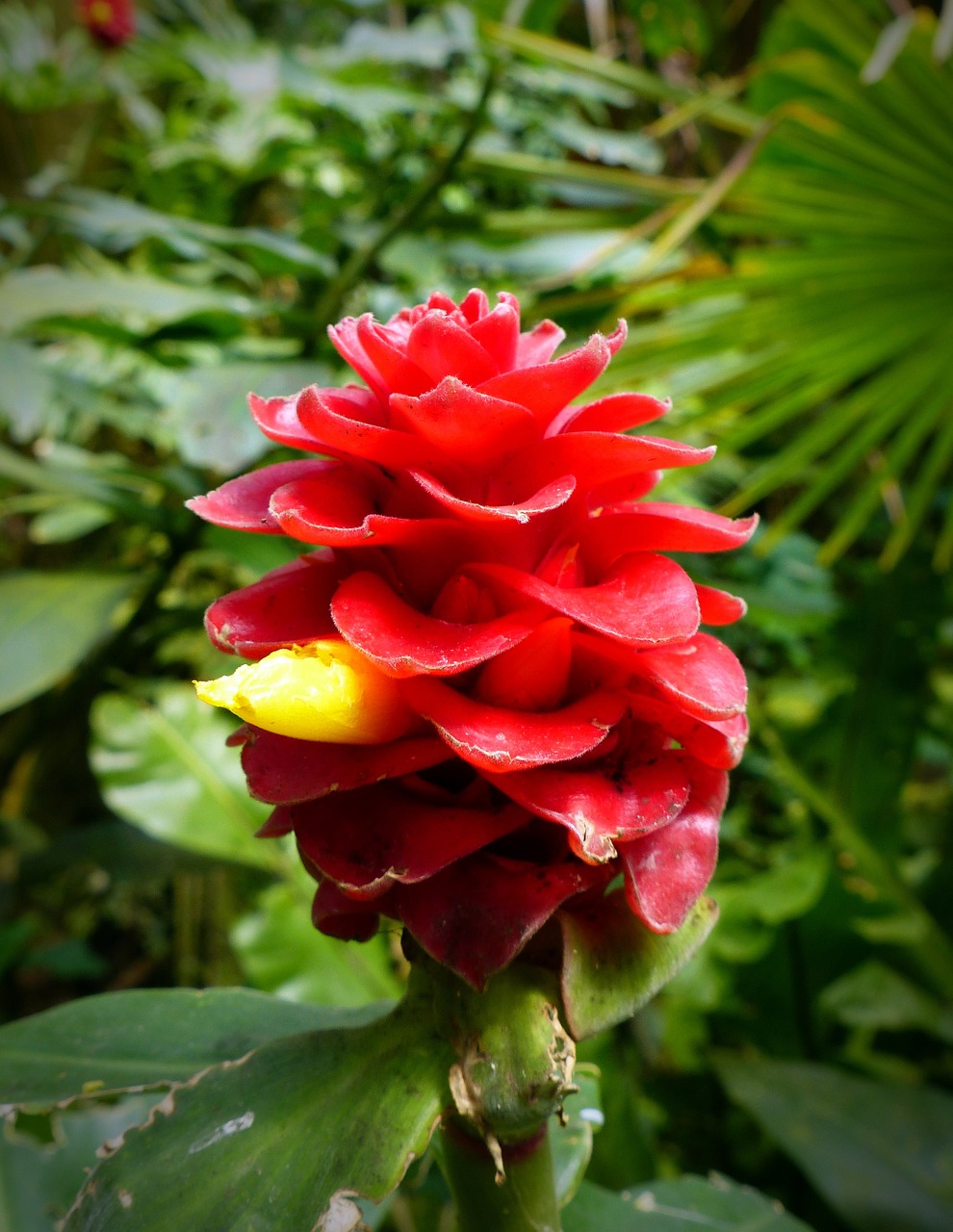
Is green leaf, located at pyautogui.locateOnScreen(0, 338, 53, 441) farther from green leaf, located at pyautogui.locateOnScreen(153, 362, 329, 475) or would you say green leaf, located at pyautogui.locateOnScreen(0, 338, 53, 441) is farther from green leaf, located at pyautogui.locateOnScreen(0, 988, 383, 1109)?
green leaf, located at pyautogui.locateOnScreen(0, 988, 383, 1109)

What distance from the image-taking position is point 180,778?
1052 mm

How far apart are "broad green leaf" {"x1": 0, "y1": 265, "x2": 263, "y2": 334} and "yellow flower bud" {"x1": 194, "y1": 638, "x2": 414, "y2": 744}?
2.28 ft

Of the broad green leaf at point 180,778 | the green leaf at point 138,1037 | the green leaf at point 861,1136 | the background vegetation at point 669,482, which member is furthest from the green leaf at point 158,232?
the green leaf at point 861,1136

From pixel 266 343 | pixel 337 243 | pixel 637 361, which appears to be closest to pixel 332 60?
pixel 337 243

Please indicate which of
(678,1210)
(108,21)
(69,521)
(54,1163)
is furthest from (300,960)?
(108,21)

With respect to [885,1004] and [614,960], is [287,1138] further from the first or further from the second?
[885,1004]

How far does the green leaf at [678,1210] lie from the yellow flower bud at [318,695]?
0.37 meters

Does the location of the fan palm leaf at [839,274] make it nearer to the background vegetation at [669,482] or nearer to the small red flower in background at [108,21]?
the background vegetation at [669,482]

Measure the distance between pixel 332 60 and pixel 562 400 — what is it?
4.21 feet

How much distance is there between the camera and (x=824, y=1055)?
1.31 meters

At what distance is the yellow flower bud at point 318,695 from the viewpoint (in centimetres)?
33

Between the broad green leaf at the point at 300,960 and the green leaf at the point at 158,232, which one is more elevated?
the green leaf at the point at 158,232

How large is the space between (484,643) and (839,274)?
38.2 inches

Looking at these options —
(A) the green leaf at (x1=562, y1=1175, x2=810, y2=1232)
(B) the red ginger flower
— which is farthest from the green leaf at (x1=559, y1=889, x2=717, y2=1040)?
(A) the green leaf at (x1=562, y1=1175, x2=810, y2=1232)
